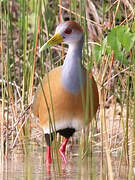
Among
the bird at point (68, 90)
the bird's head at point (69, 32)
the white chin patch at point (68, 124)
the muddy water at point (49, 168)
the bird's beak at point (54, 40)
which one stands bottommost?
the muddy water at point (49, 168)

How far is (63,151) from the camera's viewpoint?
182 inches

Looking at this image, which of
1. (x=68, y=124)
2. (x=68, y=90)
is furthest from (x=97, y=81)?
(x=68, y=124)

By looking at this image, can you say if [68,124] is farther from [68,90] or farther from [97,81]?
[97,81]

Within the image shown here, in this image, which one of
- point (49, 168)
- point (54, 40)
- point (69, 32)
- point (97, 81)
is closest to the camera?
point (97, 81)

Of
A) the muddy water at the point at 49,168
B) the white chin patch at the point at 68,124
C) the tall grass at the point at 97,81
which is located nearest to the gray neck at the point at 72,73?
the tall grass at the point at 97,81

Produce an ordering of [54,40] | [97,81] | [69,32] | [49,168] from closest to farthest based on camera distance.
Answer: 1. [97,81]
2. [49,168]
3. [54,40]
4. [69,32]

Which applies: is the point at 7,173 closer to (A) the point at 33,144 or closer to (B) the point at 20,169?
(B) the point at 20,169

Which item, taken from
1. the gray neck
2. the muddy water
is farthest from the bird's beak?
the muddy water

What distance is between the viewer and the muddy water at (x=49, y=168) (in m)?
3.66

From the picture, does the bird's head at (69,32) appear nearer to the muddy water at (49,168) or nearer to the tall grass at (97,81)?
the tall grass at (97,81)

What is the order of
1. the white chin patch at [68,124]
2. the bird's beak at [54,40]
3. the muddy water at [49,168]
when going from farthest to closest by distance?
1. the white chin patch at [68,124]
2. the bird's beak at [54,40]
3. the muddy water at [49,168]

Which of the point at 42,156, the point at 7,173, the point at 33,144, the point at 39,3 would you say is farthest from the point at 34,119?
the point at 39,3

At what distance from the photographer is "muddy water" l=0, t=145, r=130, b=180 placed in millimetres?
3662

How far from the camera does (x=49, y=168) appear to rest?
13.5ft
